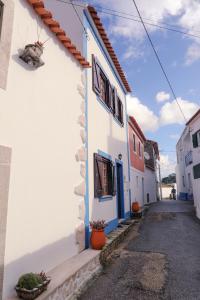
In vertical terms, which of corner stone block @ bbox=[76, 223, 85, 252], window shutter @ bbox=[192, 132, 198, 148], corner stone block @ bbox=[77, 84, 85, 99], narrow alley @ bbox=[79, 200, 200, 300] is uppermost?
window shutter @ bbox=[192, 132, 198, 148]

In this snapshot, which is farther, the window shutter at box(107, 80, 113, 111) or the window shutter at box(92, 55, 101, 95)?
the window shutter at box(107, 80, 113, 111)

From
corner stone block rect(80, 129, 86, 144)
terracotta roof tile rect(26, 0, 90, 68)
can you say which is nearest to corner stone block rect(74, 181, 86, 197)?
corner stone block rect(80, 129, 86, 144)

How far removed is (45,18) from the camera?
453 centimetres

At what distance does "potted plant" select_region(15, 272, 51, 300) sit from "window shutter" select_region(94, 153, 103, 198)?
11.0 feet

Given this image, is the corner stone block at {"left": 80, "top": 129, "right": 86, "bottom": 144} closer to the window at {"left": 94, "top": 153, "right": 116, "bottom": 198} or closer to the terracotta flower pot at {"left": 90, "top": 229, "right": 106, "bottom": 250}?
the window at {"left": 94, "top": 153, "right": 116, "bottom": 198}

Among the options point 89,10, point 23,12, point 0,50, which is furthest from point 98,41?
point 0,50

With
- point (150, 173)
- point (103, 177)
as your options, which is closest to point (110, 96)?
point (103, 177)

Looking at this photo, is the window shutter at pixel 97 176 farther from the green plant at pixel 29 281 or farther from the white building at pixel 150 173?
the white building at pixel 150 173

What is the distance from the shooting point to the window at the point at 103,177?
21.8ft

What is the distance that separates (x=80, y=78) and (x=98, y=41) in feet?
9.19

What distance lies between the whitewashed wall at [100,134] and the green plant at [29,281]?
2.93m

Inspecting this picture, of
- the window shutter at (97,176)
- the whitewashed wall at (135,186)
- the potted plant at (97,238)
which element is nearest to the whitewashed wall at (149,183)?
the whitewashed wall at (135,186)

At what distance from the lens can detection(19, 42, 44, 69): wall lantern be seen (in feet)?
12.3

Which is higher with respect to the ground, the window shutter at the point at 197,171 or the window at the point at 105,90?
the window at the point at 105,90
